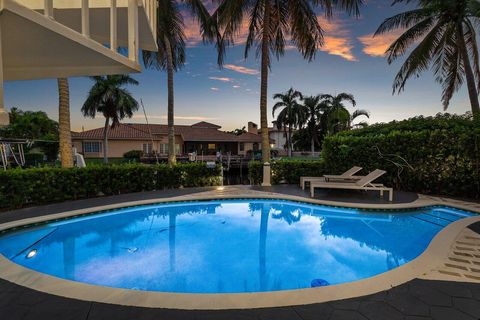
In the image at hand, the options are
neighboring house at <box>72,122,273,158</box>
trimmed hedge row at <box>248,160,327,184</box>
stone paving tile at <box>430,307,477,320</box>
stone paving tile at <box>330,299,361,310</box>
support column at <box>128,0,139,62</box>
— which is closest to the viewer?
stone paving tile at <box>430,307,477,320</box>

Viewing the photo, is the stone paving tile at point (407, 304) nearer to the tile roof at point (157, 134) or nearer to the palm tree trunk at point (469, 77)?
the palm tree trunk at point (469, 77)

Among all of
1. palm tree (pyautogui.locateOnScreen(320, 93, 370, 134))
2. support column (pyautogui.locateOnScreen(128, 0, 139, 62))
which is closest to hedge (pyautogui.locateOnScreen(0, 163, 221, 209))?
support column (pyautogui.locateOnScreen(128, 0, 139, 62))

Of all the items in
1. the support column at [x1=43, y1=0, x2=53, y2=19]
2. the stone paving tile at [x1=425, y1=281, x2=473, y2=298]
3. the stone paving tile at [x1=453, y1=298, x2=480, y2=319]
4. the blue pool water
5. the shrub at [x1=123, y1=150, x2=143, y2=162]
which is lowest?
the blue pool water

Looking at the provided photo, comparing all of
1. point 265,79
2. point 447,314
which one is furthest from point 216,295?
point 265,79

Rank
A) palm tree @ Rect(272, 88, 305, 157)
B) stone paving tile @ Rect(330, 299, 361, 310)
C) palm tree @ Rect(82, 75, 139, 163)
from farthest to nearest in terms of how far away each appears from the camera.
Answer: palm tree @ Rect(272, 88, 305, 157), palm tree @ Rect(82, 75, 139, 163), stone paving tile @ Rect(330, 299, 361, 310)

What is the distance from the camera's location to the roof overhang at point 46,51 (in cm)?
264

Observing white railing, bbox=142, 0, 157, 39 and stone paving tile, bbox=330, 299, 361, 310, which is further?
white railing, bbox=142, 0, 157, 39

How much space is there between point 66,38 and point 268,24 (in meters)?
11.4

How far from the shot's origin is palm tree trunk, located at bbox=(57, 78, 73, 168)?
9.73m

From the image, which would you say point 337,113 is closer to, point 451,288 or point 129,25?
point 451,288

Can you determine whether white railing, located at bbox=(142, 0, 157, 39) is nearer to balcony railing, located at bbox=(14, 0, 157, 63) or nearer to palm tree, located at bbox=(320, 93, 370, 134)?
balcony railing, located at bbox=(14, 0, 157, 63)

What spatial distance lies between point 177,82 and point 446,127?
1992cm

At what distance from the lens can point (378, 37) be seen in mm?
15531

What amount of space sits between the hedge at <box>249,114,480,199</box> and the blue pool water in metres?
2.16
